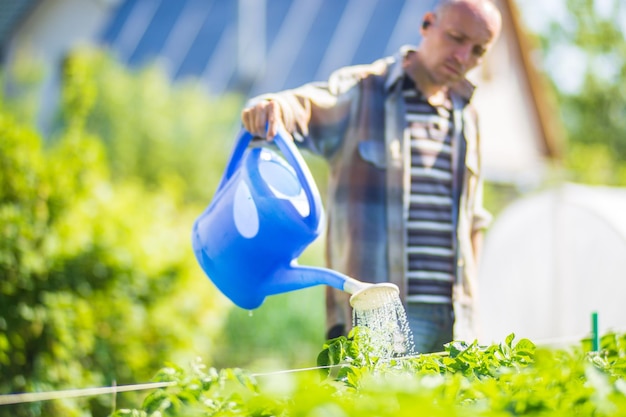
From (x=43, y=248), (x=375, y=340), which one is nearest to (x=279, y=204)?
(x=375, y=340)

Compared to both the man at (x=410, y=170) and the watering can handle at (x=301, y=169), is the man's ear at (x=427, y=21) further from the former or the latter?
the watering can handle at (x=301, y=169)

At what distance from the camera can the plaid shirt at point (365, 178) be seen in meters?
2.57

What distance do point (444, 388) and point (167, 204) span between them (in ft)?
13.6

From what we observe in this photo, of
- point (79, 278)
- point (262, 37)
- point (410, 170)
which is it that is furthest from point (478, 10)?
point (262, 37)

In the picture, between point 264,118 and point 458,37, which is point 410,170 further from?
point 264,118

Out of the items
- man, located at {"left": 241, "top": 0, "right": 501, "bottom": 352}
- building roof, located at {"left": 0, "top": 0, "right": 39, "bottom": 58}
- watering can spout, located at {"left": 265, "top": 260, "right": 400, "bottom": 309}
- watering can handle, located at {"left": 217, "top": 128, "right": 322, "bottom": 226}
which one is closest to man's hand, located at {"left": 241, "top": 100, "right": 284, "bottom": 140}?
watering can handle, located at {"left": 217, "top": 128, "right": 322, "bottom": 226}

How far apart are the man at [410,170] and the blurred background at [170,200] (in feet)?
5.64

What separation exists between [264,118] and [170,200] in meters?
3.63

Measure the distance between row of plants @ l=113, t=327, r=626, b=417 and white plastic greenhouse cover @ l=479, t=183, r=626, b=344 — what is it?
2.95 meters

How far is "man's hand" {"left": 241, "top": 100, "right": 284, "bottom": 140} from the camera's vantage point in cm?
224

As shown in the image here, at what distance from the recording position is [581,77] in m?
29.4

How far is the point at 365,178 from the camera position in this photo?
8.55ft

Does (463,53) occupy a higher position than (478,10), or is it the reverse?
(478,10)

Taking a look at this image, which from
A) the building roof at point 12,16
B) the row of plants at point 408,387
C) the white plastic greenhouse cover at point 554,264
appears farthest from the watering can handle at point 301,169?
the building roof at point 12,16
